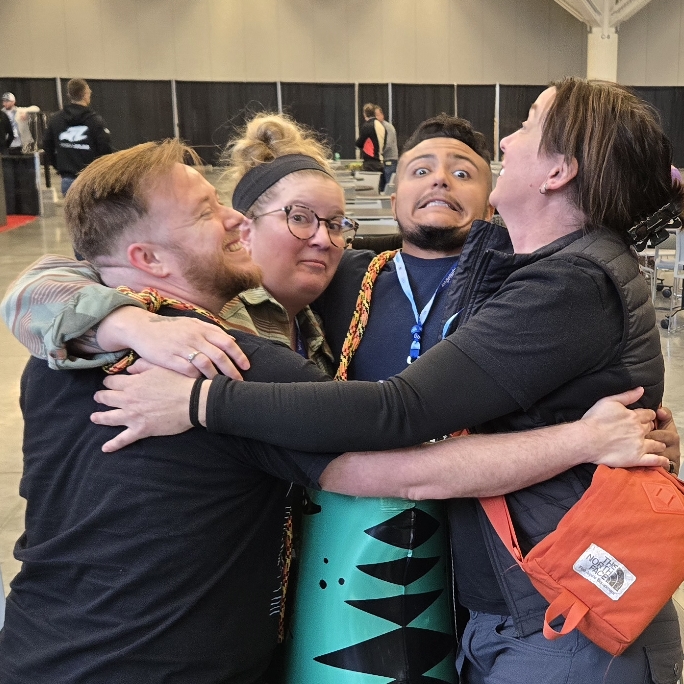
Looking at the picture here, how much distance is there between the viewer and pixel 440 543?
159 cm

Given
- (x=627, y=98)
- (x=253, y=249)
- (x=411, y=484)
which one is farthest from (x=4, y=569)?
(x=627, y=98)

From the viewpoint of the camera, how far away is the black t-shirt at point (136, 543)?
1.33 meters

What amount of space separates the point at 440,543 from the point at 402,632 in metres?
0.18

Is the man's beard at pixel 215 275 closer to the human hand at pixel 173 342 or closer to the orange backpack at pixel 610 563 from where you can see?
the human hand at pixel 173 342

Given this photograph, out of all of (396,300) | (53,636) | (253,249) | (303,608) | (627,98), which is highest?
(627,98)

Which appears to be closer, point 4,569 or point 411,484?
point 411,484

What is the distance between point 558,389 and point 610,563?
0.98ft

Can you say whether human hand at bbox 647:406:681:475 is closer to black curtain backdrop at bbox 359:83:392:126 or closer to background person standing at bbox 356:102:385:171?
background person standing at bbox 356:102:385:171

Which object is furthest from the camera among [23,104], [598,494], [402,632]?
[23,104]

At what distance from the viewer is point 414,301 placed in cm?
202

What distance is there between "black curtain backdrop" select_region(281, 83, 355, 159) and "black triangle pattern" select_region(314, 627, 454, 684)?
2203 centimetres

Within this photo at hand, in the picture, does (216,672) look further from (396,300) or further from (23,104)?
(23,104)

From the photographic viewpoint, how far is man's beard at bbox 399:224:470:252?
208 cm

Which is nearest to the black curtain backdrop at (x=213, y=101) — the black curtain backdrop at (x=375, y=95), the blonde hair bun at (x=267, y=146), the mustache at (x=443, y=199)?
the black curtain backdrop at (x=375, y=95)
